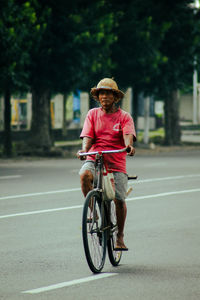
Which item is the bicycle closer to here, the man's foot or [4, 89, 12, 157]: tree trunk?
the man's foot

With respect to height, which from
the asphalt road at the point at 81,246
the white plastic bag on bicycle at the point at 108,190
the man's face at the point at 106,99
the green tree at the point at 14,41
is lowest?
the asphalt road at the point at 81,246

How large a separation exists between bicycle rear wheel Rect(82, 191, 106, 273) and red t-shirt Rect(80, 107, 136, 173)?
472 millimetres

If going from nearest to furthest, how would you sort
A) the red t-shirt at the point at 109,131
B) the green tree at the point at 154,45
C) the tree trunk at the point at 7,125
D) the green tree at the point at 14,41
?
1. the red t-shirt at the point at 109,131
2. the green tree at the point at 14,41
3. the tree trunk at the point at 7,125
4. the green tree at the point at 154,45

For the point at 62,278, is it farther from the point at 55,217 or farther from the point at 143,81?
the point at 143,81

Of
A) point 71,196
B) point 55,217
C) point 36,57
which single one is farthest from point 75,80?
point 55,217

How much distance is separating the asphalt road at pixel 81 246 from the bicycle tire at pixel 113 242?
0.09 m

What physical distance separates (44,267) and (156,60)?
77.3ft

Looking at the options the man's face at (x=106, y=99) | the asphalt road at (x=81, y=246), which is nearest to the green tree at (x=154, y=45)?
the asphalt road at (x=81, y=246)

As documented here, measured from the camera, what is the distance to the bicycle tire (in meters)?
7.65

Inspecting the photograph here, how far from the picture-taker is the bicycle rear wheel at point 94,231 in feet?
23.5

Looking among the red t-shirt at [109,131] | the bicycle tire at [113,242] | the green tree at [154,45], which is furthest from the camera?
the green tree at [154,45]

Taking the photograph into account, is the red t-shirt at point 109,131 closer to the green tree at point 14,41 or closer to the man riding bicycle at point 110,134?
the man riding bicycle at point 110,134

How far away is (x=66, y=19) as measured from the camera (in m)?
26.5

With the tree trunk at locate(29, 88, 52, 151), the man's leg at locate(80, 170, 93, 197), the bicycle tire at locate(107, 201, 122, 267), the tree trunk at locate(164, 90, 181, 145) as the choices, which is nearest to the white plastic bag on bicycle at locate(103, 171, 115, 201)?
the man's leg at locate(80, 170, 93, 197)
